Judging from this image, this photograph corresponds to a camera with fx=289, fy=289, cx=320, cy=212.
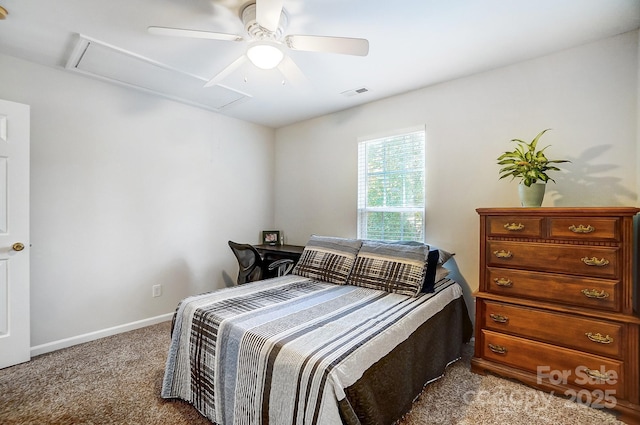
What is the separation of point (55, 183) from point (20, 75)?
90 cm

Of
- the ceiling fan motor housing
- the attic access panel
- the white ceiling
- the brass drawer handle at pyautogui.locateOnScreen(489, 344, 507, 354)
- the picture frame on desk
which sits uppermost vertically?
the white ceiling

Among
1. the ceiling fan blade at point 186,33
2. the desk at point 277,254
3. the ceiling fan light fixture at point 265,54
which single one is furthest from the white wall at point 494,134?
the ceiling fan blade at point 186,33

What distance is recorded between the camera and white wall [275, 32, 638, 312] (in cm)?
208

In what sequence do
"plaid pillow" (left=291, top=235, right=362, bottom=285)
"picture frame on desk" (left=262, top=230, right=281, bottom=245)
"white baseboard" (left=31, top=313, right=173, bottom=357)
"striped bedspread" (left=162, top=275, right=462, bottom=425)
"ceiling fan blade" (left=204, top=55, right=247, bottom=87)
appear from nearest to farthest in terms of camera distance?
1. "striped bedspread" (left=162, top=275, right=462, bottom=425)
2. "ceiling fan blade" (left=204, top=55, right=247, bottom=87)
3. "white baseboard" (left=31, top=313, right=173, bottom=357)
4. "plaid pillow" (left=291, top=235, right=362, bottom=285)
5. "picture frame on desk" (left=262, top=230, right=281, bottom=245)

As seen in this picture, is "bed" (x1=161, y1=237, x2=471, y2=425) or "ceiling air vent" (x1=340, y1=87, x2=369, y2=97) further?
"ceiling air vent" (x1=340, y1=87, x2=369, y2=97)

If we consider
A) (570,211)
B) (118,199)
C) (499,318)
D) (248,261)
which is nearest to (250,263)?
(248,261)

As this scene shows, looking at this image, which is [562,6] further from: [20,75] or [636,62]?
[20,75]

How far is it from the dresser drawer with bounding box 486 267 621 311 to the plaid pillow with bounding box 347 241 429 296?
51cm

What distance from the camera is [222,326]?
1611 millimetres

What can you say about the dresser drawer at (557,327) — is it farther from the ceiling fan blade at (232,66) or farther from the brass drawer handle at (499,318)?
the ceiling fan blade at (232,66)

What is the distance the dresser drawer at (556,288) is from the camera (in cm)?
174

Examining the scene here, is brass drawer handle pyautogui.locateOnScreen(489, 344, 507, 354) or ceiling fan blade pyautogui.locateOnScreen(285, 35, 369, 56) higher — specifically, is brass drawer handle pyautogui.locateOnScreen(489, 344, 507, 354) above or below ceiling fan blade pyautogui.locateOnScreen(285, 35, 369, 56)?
below

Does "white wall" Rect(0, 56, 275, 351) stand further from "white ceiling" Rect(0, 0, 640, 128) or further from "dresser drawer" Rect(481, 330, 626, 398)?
"dresser drawer" Rect(481, 330, 626, 398)

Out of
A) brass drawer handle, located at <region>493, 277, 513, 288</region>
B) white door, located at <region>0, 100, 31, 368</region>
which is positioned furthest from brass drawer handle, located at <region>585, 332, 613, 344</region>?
white door, located at <region>0, 100, 31, 368</region>
